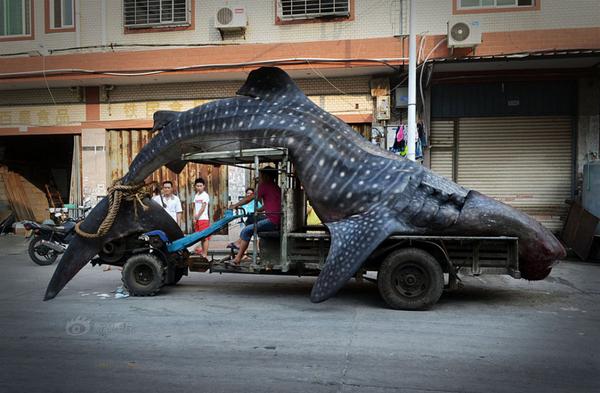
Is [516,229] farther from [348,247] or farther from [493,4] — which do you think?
[493,4]

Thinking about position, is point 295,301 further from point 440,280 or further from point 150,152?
point 150,152

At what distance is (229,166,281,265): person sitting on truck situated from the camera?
674 cm

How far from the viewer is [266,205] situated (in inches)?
272

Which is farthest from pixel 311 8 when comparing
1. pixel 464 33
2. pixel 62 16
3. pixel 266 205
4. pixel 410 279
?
pixel 410 279

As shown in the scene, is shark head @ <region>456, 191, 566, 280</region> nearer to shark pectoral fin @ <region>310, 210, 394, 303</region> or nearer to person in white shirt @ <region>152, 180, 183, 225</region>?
shark pectoral fin @ <region>310, 210, 394, 303</region>

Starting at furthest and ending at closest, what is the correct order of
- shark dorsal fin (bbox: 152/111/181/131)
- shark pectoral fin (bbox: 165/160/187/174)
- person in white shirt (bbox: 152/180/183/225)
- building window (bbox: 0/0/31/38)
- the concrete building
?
building window (bbox: 0/0/31/38) < the concrete building < person in white shirt (bbox: 152/180/183/225) < shark pectoral fin (bbox: 165/160/187/174) < shark dorsal fin (bbox: 152/111/181/131)

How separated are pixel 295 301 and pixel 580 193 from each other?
8.08 m

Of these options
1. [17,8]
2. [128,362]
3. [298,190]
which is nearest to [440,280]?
[298,190]

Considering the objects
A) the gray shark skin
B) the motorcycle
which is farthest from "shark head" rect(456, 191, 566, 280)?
the motorcycle

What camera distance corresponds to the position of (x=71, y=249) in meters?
6.81

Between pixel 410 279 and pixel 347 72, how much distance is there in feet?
23.5

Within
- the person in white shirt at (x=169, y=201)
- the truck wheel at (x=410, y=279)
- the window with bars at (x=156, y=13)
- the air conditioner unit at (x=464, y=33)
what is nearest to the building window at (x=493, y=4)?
the air conditioner unit at (x=464, y=33)

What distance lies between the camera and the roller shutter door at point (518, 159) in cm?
1167

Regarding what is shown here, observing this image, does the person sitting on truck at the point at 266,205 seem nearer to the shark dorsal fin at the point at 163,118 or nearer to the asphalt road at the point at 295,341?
the asphalt road at the point at 295,341
